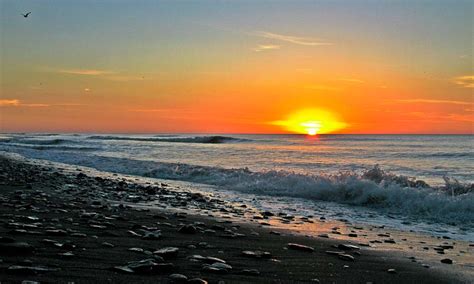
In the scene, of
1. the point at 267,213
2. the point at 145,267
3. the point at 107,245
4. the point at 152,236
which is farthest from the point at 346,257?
the point at 267,213

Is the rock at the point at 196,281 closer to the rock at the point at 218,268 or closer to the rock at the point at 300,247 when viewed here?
the rock at the point at 218,268

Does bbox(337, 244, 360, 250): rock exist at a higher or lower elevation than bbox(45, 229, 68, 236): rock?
lower

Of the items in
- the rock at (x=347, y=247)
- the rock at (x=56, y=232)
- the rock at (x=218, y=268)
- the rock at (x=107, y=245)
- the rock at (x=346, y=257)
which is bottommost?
the rock at (x=347, y=247)

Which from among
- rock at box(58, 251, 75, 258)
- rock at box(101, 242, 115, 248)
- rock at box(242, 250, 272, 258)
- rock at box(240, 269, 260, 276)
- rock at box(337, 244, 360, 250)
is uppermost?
rock at box(58, 251, 75, 258)

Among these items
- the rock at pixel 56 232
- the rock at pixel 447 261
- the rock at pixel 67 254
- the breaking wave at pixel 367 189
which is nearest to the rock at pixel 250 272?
the rock at pixel 67 254

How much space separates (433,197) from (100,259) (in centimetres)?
895

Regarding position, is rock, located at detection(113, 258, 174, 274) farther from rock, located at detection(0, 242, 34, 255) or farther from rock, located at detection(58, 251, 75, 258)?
rock, located at detection(0, 242, 34, 255)

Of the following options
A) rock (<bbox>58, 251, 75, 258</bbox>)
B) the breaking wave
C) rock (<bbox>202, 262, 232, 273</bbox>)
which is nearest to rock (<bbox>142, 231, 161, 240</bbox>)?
rock (<bbox>58, 251, 75, 258</bbox>)

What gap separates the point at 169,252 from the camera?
15.4ft

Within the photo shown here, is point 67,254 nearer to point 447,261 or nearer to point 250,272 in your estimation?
point 250,272

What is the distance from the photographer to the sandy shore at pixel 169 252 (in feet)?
12.6

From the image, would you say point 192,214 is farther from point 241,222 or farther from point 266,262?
point 266,262

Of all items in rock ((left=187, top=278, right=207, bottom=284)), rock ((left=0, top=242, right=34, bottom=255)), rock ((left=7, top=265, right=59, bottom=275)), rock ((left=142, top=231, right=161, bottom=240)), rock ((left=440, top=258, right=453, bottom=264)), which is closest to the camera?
rock ((left=7, top=265, right=59, bottom=275))

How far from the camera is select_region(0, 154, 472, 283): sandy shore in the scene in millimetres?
3834
